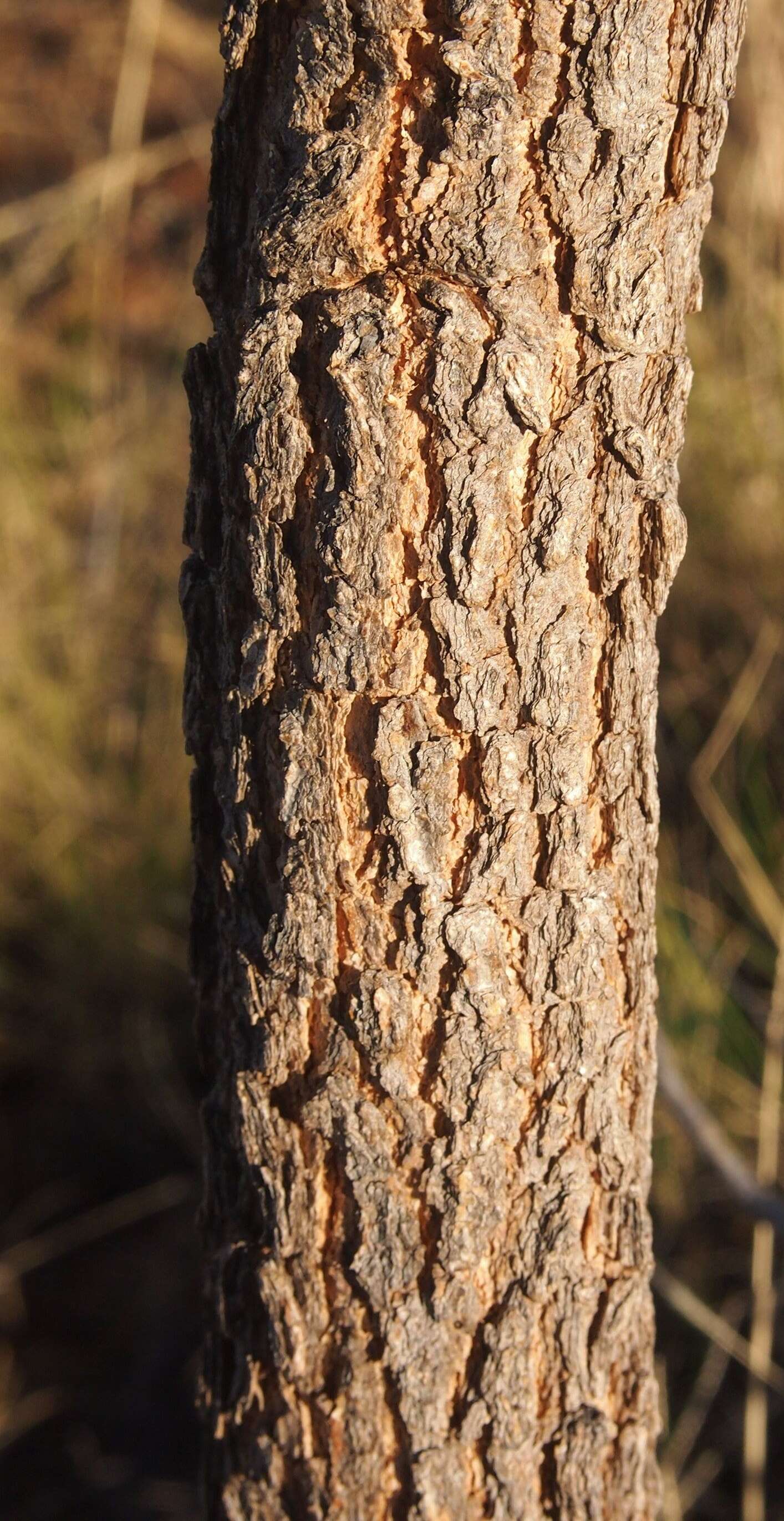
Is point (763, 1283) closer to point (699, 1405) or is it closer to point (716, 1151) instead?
point (716, 1151)

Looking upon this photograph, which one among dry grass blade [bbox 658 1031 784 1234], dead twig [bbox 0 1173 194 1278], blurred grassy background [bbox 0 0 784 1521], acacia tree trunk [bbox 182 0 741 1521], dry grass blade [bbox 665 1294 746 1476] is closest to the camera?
acacia tree trunk [bbox 182 0 741 1521]

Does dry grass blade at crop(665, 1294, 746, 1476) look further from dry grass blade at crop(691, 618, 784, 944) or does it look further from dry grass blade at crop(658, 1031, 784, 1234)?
dry grass blade at crop(691, 618, 784, 944)

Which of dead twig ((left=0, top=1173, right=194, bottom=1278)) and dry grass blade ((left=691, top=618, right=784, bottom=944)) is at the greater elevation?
dry grass blade ((left=691, top=618, right=784, bottom=944))

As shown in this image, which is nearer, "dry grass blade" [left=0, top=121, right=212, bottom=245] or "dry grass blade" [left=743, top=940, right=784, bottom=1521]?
"dry grass blade" [left=743, top=940, right=784, bottom=1521]

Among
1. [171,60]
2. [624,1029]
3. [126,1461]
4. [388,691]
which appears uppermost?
[171,60]

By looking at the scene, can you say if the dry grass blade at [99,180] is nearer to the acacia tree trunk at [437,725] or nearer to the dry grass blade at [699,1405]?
the acacia tree trunk at [437,725]

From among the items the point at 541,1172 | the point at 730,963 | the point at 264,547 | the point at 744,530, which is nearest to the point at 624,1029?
the point at 541,1172

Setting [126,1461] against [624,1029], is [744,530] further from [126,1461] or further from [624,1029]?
[126,1461]

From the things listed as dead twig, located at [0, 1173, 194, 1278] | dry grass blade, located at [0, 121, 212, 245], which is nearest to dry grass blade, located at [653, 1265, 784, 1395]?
dead twig, located at [0, 1173, 194, 1278]
